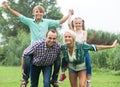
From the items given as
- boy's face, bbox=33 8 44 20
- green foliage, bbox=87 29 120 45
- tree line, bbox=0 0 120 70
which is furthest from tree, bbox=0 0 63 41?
boy's face, bbox=33 8 44 20

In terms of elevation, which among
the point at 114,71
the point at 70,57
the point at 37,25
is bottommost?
the point at 114,71

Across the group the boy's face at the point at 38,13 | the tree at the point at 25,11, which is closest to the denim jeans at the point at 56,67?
the boy's face at the point at 38,13

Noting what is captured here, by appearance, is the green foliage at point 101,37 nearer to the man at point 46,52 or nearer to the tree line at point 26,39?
the tree line at point 26,39

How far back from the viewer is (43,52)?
766 centimetres

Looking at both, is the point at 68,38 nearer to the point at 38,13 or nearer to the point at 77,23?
the point at 77,23

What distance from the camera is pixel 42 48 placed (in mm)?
7645

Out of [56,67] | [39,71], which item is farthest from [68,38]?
[39,71]

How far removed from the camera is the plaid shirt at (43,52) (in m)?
7.65

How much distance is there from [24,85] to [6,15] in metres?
44.1

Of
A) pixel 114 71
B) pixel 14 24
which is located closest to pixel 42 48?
pixel 114 71

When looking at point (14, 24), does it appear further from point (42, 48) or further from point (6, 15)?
point (42, 48)

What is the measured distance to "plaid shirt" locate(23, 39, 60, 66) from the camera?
25.1 feet

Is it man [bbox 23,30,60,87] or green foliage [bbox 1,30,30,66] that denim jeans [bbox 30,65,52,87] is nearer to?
man [bbox 23,30,60,87]

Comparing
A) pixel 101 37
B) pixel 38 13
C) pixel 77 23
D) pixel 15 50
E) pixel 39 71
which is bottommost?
pixel 15 50
